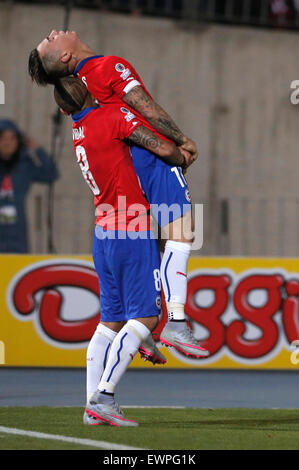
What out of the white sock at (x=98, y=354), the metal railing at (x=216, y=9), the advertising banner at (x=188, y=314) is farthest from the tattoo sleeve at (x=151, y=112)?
the metal railing at (x=216, y=9)

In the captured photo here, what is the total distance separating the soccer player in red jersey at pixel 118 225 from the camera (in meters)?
6.08

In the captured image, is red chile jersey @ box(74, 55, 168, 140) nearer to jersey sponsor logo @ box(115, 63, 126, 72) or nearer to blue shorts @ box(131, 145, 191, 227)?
jersey sponsor logo @ box(115, 63, 126, 72)

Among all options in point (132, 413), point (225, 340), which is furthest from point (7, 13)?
point (132, 413)

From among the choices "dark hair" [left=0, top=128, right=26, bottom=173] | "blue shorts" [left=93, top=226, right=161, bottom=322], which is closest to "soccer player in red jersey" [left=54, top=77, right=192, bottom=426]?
"blue shorts" [left=93, top=226, right=161, bottom=322]

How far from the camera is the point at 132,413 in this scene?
7516mm

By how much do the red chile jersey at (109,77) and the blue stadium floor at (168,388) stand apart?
3.18 meters

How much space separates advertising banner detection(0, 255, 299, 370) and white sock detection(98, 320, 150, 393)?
5.18 m

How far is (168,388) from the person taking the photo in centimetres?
994

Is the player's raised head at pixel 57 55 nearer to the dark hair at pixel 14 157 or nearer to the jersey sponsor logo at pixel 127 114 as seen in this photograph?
the jersey sponsor logo at pixel 127 114

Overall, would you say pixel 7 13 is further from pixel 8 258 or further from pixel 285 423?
pixel 285 423

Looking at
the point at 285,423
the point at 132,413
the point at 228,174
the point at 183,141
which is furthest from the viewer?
the point at 228,174

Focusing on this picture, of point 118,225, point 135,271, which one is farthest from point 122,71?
point 135,271

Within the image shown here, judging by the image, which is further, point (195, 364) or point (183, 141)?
point (195, 364)

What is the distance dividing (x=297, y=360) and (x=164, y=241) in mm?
5613
